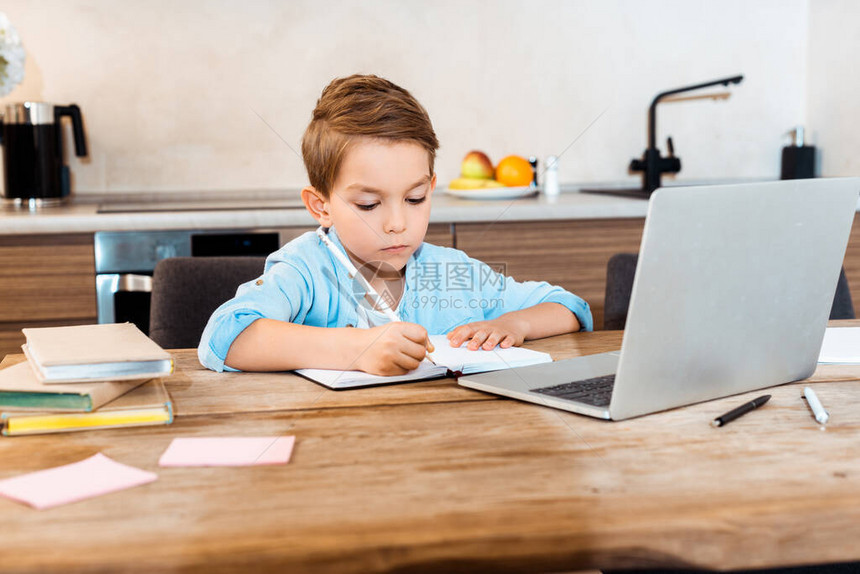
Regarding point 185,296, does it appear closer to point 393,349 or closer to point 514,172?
point 393,349

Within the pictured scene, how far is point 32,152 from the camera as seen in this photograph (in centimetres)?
258

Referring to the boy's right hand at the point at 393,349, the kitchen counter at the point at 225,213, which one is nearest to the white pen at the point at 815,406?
the boy's right hand at the point at 393,349

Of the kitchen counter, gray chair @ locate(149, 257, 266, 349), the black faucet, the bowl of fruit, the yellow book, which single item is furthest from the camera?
the black faucet

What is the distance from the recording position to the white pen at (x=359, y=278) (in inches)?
56.0

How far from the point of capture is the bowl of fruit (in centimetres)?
270

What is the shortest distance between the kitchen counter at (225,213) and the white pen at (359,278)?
0.94 m

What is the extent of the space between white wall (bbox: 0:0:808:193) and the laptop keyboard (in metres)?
2.05

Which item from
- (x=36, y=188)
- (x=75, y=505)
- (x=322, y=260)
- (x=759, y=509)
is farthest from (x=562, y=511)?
(x=36, y=188)

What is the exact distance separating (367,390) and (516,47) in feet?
7.29

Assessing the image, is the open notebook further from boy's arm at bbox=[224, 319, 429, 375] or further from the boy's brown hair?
the boy's brown hair

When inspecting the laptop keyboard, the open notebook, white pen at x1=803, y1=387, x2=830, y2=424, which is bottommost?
white pen at x1=803, y1=387, x2=830, y2=424

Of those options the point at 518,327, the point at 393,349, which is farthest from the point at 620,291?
the point at 393,349

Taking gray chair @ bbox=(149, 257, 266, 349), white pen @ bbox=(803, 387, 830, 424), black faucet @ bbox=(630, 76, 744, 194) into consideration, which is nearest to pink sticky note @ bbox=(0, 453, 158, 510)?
white pen @ bbox=(803, 387, 830, 424)

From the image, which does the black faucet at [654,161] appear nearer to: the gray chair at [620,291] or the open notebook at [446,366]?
the gray chair at [620,291]
